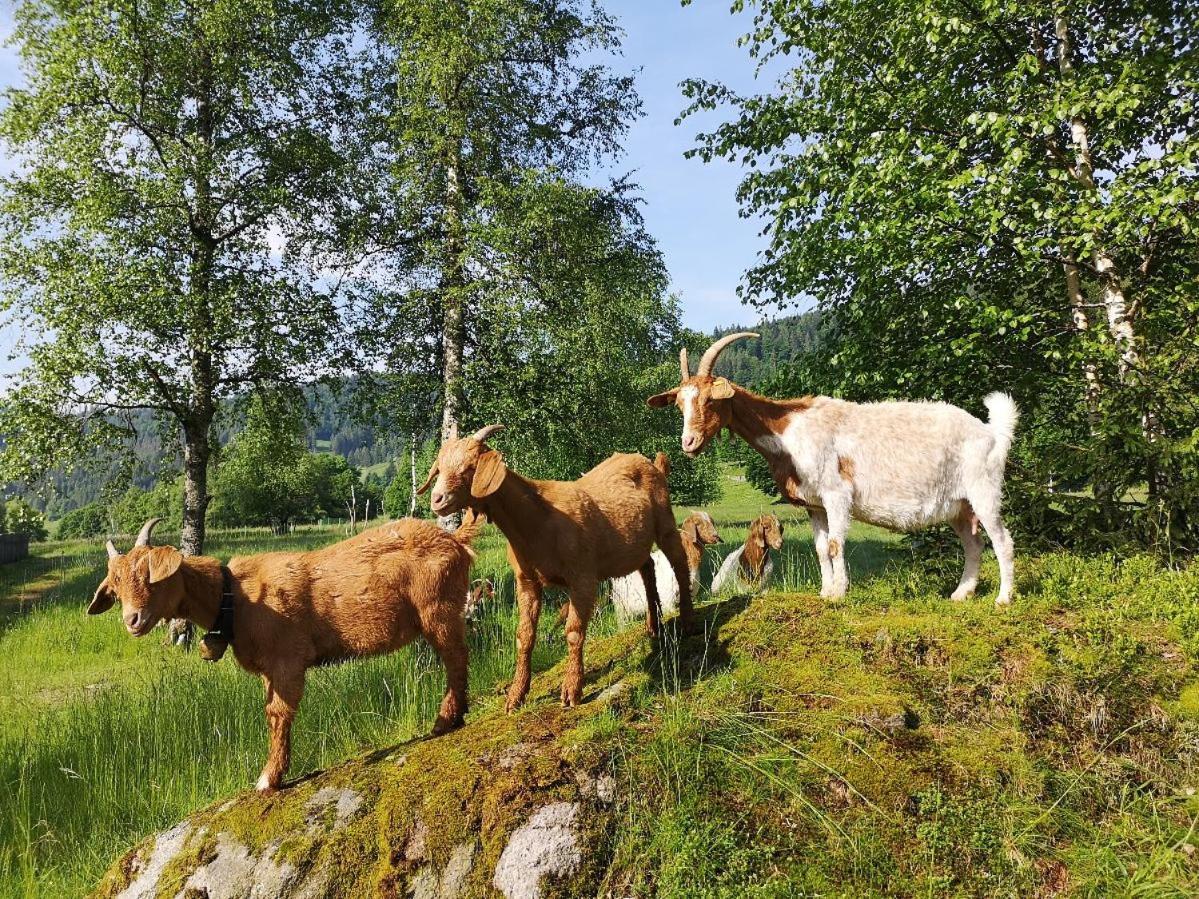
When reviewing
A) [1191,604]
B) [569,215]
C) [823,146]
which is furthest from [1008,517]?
[569,215]

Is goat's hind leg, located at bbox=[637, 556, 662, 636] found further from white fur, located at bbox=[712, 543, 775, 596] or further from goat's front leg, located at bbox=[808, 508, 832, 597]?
white fur, located at bbox=[712, 543, 775, 596]

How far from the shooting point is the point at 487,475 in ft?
12.3

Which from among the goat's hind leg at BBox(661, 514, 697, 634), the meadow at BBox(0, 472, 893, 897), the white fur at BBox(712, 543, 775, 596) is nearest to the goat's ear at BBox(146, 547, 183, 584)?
the meadow at BBox(0, 472, 893, 897)

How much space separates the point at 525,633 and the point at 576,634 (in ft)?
1.06

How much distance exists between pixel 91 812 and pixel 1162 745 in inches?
302

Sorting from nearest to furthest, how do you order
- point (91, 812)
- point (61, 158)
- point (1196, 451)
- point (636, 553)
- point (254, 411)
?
1. point (636, 553)
2. point (91, 812)
3. point (1196, 451)
4. point (61, 158)
5. point (254, 411)

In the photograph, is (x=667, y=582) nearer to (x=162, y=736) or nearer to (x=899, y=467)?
(x=899, y=467)

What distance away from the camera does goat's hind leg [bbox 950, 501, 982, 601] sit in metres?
5.47

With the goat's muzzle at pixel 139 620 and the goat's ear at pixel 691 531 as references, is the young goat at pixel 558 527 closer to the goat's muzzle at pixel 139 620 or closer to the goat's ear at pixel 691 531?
the goat's muzzle at pixel 139 620

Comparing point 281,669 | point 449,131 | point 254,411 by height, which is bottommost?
point 281,669

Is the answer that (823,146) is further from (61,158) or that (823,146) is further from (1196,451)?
(61,158)

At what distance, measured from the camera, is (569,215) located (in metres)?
11.7

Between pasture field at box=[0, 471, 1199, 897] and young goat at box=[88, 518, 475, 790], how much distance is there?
1.11m

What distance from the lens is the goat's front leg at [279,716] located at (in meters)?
3.79
